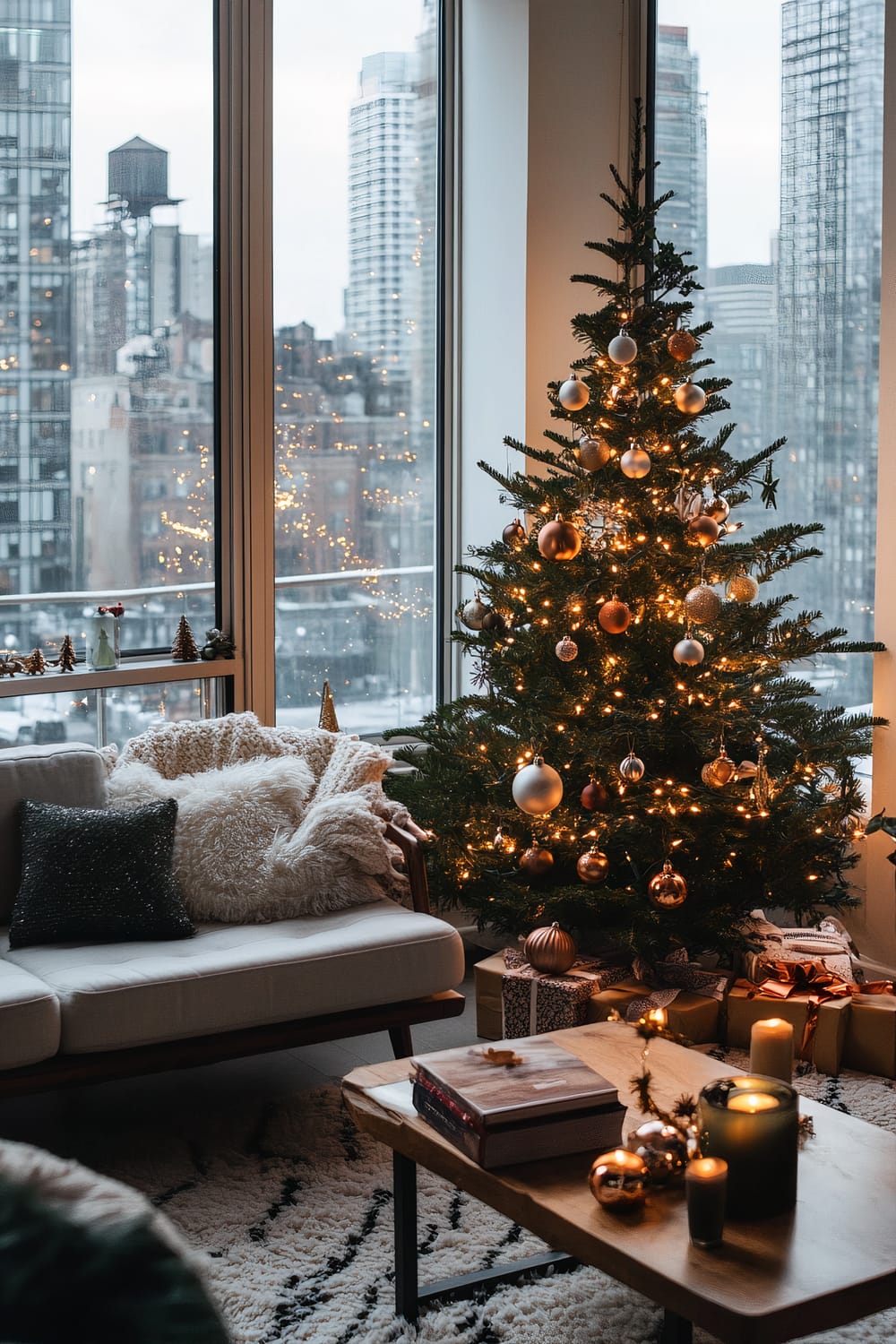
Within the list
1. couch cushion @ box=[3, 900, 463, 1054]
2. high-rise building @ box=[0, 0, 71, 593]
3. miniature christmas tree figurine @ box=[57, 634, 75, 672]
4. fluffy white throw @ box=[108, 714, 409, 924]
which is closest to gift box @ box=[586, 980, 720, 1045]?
couch cushion @ box=[3, 900, 463, 1054]

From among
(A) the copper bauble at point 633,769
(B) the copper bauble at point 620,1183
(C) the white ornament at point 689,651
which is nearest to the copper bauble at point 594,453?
(C) the white ornament at point 689,651

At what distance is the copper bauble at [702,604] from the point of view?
10.1 ft

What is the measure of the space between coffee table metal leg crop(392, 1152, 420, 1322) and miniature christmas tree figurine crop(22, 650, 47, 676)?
6.36 ft

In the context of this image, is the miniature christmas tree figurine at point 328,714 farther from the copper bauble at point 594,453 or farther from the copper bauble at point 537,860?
the copper bauble at point 594,453

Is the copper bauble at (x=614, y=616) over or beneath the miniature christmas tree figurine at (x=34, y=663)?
over

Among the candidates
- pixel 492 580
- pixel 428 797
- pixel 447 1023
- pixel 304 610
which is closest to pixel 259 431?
pixel 304 610

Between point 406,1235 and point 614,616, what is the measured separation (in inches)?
59.1

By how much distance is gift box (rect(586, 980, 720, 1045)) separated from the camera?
3.32 m

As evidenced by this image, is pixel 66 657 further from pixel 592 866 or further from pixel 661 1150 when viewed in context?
pixel 661 1150

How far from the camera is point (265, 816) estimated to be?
3266 millimetres

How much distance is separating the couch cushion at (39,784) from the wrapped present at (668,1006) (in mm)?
1333

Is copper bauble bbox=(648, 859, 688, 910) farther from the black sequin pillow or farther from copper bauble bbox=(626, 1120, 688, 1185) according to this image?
copper bauble bbox=(626, 1120, 688, 1185)

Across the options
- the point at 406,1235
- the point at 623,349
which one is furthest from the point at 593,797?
the point at 406,1235

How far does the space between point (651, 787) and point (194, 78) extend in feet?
7.91
